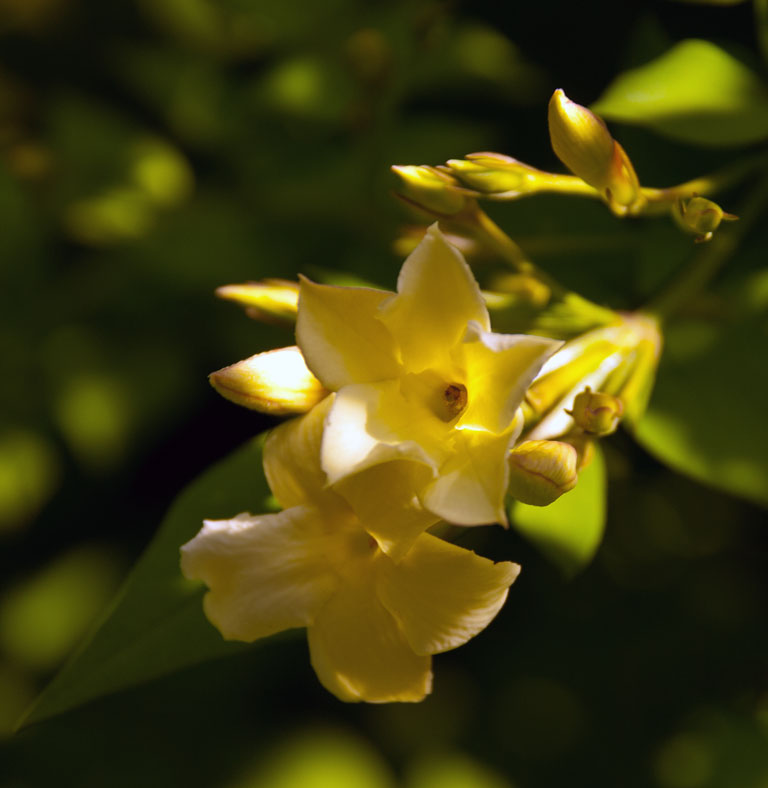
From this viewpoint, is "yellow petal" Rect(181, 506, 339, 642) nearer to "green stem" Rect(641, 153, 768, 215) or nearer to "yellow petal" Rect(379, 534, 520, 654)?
"yellow petal" Rect(379, 534, 520, 654)

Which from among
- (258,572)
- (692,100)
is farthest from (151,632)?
(692,100)

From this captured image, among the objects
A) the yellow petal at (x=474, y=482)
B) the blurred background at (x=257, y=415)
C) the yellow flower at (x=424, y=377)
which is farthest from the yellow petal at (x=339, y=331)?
the blurred background at (x=257, y=415)

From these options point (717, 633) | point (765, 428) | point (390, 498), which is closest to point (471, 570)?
point (390, 498)

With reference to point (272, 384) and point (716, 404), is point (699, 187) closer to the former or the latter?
point (716, 404)

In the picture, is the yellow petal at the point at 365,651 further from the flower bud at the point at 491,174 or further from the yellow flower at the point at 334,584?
→ the flower bud at the point at 491,174

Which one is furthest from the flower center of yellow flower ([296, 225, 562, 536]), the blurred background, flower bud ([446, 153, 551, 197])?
the blurred background

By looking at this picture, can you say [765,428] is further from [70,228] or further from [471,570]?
[70,228]

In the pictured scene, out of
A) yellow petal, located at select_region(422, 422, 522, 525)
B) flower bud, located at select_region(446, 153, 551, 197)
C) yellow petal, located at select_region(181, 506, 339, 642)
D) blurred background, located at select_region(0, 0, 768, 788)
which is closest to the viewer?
yellow petal, located at select_region(422, 422, 522, 525)
